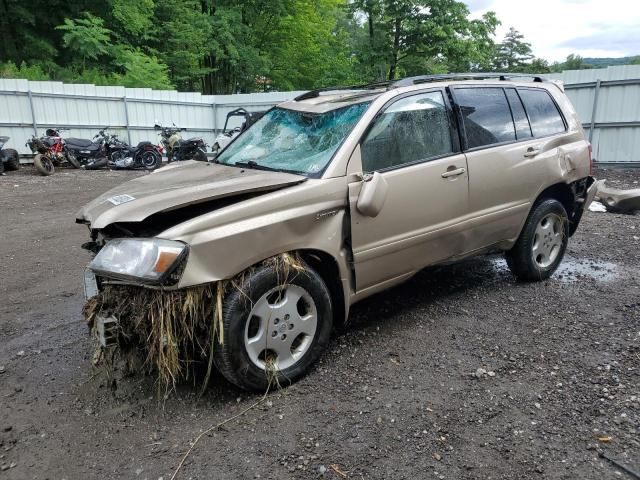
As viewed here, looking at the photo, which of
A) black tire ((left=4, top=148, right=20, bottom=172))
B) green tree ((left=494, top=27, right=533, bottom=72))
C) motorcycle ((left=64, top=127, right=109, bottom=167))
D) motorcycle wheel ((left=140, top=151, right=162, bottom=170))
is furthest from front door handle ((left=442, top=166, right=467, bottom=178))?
green tree ((left=494, top=27, right=533, bottom=72))

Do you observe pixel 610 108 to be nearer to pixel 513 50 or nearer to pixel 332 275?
pixel 332 275

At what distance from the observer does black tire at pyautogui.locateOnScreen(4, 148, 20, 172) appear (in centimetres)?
1309

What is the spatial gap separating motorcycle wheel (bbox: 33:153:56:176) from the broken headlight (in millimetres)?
11975

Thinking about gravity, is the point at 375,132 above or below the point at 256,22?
below

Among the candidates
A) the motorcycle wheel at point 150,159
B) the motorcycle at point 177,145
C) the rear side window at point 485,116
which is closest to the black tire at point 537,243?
the rear side window at point 485,116

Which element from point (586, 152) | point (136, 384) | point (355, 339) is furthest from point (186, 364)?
point (586, 152)

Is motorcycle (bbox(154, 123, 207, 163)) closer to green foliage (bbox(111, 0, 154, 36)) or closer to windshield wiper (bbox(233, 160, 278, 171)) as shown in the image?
green foliage (bbox(111, 0, 154, 36))

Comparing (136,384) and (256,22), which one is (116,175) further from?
(256,22)

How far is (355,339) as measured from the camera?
3.71 metres

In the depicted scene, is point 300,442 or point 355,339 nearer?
point 300,442

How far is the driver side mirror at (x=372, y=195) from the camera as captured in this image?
3189 millimetres

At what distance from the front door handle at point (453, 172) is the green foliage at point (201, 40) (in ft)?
57.6

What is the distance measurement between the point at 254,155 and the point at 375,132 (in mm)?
983

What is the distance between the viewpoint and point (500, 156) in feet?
13.7
